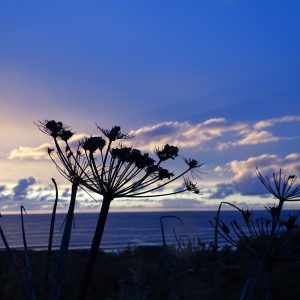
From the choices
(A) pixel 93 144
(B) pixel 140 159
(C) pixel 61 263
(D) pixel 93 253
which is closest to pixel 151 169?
(B) pixel 140 159

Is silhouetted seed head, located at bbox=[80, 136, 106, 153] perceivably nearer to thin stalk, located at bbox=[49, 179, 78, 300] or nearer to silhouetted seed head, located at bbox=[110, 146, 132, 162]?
silhouetted seed head, located at bbox=[110, 146, 132, 162]

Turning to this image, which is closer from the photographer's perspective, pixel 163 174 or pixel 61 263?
pixel 61 263

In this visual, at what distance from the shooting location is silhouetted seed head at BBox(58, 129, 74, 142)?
16.8 ft

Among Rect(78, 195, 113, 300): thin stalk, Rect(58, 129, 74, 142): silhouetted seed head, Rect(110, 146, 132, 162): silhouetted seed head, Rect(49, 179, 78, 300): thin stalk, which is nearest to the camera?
Rect(49, 179, 78, 300): thin stalk

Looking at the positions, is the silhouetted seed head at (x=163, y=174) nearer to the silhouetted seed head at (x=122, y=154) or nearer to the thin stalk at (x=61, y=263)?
the silhouetted seed head at (x=122, y=154)

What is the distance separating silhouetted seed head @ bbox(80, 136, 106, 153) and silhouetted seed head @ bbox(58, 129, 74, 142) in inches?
7.3

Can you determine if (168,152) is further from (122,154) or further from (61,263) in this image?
(61,263)

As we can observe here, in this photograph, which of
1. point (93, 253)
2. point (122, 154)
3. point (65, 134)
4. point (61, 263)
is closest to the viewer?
point (61, 263)

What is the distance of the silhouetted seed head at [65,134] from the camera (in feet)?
16.8

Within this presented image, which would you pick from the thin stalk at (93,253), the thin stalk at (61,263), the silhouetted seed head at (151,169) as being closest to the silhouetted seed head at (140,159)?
the silhouetted seed head at (151,169)

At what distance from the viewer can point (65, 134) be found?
16.8 ft

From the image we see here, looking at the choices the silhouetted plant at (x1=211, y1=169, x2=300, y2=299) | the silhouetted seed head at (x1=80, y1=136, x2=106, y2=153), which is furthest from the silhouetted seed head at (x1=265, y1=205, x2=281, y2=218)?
the silhouetted seed head at (x1=80, y1=136, x2=106, y2=153)

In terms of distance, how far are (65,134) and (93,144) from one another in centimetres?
37

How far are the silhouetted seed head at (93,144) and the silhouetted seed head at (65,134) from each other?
185 millimetres
